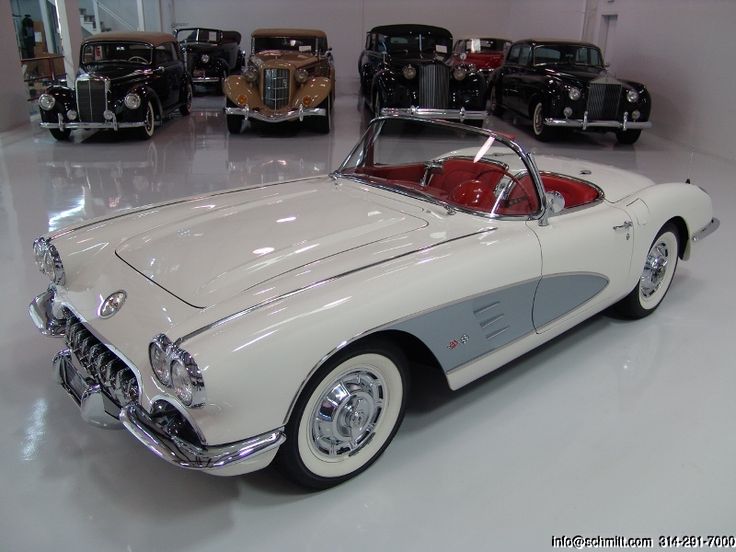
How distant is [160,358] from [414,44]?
33.1ft

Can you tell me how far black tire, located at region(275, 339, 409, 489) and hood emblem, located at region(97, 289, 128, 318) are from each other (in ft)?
2.54

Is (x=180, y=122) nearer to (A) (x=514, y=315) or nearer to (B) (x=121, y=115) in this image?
(B) (x=121, y=115)

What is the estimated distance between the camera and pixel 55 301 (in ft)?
8.17

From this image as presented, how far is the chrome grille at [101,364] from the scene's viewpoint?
78.7 inches

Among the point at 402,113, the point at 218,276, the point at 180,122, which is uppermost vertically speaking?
the point at 402,113

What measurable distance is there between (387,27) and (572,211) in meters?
9.25

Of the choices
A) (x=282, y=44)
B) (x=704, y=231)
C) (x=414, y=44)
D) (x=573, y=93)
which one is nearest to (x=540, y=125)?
(x=573, y=93)

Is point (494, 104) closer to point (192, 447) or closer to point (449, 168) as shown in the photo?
point (449, 168)

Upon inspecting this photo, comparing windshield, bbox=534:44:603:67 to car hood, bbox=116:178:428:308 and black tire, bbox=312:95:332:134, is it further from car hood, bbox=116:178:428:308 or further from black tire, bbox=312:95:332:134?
car hood, bbox=116:178:428:308

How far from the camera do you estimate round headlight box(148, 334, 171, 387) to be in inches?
70.3

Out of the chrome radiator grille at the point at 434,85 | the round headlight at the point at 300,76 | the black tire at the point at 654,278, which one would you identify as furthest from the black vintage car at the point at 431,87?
the black tire at the point at 654,278

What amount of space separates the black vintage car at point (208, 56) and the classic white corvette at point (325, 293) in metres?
11.6

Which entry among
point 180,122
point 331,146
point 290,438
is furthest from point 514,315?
point 180,122

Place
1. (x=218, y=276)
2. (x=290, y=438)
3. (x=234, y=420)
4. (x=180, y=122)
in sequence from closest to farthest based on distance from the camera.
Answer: (x=234, y=420)
(x=290, y=438)
(x=218, y=276)
(x=180, y=122)
